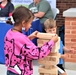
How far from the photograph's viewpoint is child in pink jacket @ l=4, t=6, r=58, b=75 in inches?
120

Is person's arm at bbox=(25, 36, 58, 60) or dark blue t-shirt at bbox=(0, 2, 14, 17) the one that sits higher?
dark blue t-shirt at bbox=(0, 2, 14, 17)

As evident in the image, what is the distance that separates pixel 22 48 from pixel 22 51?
37mm

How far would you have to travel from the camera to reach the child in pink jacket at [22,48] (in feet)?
10.0

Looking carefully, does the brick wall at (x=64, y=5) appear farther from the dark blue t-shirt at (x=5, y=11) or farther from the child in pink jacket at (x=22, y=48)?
the child in pink jacket at (x=22, y=48)

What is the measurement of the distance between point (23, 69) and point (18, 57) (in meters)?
0.15

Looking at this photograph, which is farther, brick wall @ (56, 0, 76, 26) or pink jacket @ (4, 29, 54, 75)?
brick wall @ (56, 0, 76, 26)

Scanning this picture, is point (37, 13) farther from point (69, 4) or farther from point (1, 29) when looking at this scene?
point (69, 4)

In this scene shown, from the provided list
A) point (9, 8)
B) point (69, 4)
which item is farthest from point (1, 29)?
point (69, 4)

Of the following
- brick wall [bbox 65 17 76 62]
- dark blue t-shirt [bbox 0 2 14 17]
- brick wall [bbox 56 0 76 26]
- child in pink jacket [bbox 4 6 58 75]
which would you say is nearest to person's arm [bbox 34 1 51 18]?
dark blue t-shirt [bbox 0 2 14 17]

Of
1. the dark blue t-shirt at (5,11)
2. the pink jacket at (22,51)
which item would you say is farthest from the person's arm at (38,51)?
the dark blue t-shirt at (5,11)

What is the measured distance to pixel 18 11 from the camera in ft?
10.2

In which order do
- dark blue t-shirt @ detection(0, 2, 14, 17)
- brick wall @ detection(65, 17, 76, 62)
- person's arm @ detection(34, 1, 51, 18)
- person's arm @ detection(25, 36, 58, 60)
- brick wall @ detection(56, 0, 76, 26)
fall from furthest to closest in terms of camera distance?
brick wall @ detection(56, 0, 76, 26)
person's arm @ detection(34, 1, 51, 18)
dark blue t-shirt @ detection(0, 2, 14, 17)
brick wall @ detection(65, 17, 76, 62)
person's arm @ detection(25, 36, 58, 60)

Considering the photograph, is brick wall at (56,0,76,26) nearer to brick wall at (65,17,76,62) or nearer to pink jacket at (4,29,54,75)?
brick wall at (65,17,76,62)

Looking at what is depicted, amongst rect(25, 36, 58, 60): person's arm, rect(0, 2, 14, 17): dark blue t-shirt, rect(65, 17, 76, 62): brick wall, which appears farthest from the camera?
rect(0, 2, 14, 17): dark blue t-shirt
